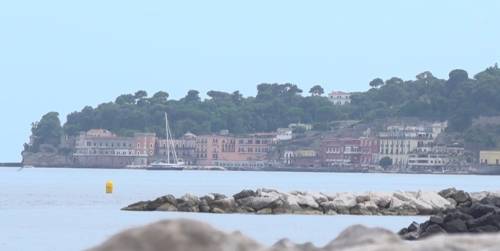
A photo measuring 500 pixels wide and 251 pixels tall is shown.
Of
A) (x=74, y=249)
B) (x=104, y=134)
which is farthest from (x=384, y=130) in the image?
(x=74, y=249)

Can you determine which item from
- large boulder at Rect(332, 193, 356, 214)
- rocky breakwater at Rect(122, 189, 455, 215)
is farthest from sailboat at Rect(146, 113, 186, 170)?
large boulder at Rect(332, 193, 356, 214)

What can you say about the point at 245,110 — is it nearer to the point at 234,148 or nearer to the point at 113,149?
the point at 234,148

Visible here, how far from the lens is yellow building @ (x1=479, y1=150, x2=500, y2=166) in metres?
162

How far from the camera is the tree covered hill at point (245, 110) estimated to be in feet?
604

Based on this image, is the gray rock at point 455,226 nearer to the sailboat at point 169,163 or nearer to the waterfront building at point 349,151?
the sailboat at point 169,163

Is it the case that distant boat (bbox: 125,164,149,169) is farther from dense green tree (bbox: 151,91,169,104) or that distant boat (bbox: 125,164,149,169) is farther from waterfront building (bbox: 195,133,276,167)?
dense green tree (bbox: 151,91,169,104)

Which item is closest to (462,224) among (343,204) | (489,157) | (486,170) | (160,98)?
(343,204)

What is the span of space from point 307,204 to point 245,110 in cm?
15281

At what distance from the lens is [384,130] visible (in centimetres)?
18200

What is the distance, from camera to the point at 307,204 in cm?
3700

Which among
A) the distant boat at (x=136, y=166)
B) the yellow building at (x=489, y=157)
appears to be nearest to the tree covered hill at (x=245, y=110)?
the distant boat at (x=136, y=166)

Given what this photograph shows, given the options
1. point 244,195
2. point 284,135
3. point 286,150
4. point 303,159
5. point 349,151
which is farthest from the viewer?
point 284,135

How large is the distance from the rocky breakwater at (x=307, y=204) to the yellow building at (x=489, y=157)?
12528cm

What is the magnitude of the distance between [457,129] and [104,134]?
144 ft
